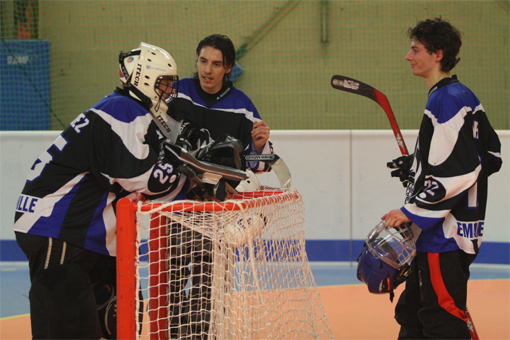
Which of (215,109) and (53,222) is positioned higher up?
(215,109)

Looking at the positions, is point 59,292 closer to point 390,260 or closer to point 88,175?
point 88,175

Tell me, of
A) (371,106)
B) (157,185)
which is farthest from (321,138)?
(157,185)

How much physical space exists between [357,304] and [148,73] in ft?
6.96

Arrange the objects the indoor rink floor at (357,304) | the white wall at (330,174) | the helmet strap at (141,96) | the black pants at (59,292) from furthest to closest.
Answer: the white wall at (330,174) < the indoor rink floor at (357,304) < the helmet strap at (141,96) < the black pants at (59,292)

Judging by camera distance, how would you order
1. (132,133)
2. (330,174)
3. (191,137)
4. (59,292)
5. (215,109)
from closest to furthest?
(59,292) → (132,133) → (191,137) → (215,109) → (330,174)

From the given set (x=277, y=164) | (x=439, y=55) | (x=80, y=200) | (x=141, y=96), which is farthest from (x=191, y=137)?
(x=439, y=55)

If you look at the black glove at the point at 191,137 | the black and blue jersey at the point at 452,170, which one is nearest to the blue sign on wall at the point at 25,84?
the black glove at the point at 191,137

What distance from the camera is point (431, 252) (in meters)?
1.82

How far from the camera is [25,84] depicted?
5754mm

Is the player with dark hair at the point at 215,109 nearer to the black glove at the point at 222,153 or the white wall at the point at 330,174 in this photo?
the black glove at the point at 222,153

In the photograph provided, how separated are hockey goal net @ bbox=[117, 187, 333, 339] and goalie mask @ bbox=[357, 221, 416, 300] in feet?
1.01

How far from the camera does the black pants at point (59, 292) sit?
A: 5.07 feet

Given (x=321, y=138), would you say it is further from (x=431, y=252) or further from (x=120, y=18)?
(x=120, y=18)

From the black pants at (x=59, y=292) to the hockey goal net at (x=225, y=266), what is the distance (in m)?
0.13
